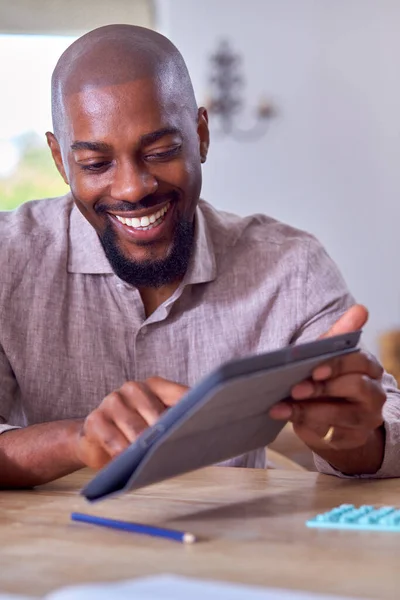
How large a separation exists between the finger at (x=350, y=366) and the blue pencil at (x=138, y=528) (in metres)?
0.25

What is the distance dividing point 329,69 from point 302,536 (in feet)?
12.7

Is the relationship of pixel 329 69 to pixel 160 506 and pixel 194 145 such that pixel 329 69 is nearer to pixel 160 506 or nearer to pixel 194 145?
pixel 194 145

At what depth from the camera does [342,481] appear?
1.30 meters

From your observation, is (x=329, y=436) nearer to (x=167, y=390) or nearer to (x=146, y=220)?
(x=167, y=390)

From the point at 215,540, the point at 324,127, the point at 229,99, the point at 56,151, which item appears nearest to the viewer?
the point at 215,540

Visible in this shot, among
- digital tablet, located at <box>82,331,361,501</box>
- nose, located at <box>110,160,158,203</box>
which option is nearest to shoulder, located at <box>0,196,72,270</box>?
nose, located at <box>110,160,158,203</box>

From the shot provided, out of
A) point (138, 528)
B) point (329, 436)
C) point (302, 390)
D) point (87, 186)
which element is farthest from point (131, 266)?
point (138, 528)

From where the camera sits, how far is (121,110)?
1.58m

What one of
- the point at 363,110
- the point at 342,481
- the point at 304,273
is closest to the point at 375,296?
the point at 363,110

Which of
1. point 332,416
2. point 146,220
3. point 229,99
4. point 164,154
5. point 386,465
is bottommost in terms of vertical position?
point 386,465

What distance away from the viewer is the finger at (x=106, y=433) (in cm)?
111

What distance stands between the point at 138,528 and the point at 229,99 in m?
3.92

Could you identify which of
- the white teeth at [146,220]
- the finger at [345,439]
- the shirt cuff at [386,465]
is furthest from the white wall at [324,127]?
the finger at [345,439]

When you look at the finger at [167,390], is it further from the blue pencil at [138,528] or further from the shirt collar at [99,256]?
the shirt collar at [99,256]
